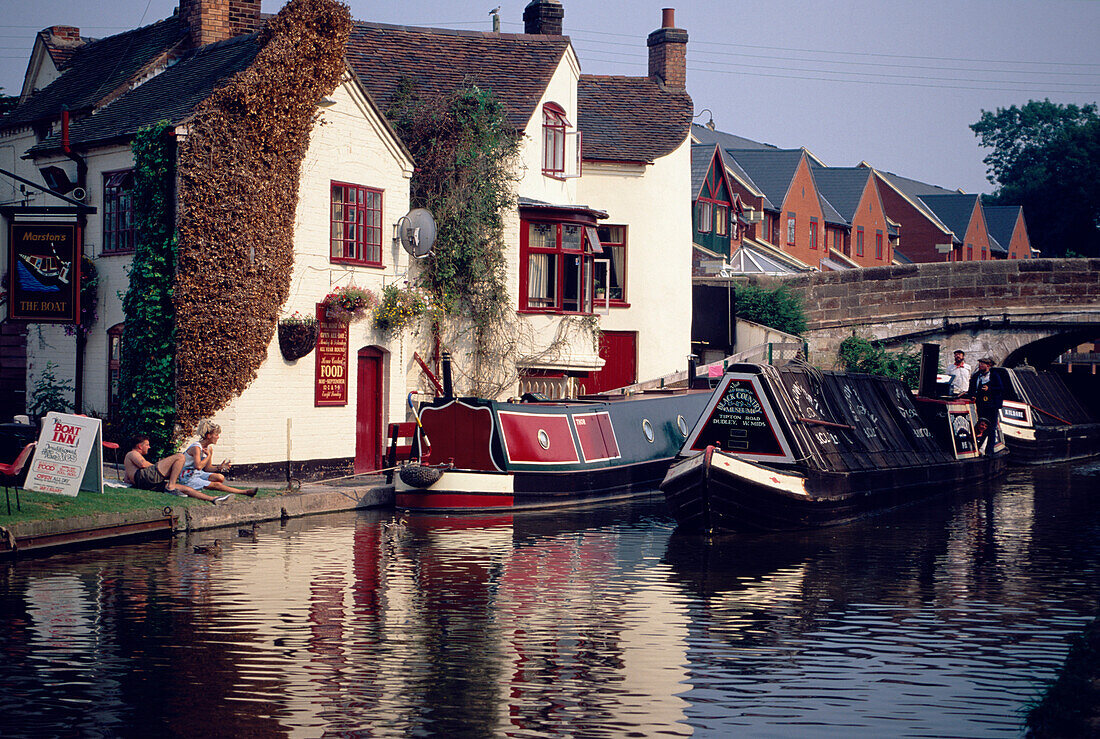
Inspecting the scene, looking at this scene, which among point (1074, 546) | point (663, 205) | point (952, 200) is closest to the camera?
point (1074, 546)

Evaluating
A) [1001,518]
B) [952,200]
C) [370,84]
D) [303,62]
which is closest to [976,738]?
[1001,518]

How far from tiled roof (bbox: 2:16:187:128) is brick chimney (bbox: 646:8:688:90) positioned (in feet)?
47.8

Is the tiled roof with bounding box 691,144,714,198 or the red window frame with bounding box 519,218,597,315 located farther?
the tiled roof with bounding box 691,144,714,198

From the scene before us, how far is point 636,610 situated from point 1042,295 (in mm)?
24278

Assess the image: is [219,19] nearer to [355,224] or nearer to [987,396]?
[355,224]

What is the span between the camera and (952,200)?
70.4 metres

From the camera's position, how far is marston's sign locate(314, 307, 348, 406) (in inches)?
814

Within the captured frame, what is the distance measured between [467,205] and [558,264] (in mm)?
2657

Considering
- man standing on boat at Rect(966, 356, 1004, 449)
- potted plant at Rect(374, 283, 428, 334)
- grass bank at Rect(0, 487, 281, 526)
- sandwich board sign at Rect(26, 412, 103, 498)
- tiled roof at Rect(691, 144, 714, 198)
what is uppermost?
tiled roof at Rect(691, 144, 714, 198)

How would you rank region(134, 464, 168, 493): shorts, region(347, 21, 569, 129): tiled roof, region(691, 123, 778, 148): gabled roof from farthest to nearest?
region(691, 123, 778, 148): gabled roof < region(347, 21, 569, 129): tiled roof < region(134, 464, 168, 493): shorts

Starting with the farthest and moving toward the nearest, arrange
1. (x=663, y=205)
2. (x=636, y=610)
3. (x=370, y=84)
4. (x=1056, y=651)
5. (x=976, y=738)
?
(x=663, y=205) < (x=370, y=84) < (x=636, y=610) < (x=1056, y=651) < (x=976, y=738)

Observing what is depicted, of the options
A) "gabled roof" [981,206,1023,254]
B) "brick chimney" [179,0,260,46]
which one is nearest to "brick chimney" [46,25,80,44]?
"brick chimney" [179,0,260,46]

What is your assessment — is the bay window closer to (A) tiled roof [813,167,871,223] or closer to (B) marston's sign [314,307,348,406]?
(B) marston's sign [314,307,348,406]

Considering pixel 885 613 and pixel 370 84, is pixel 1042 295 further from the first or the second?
pixel 885 613
